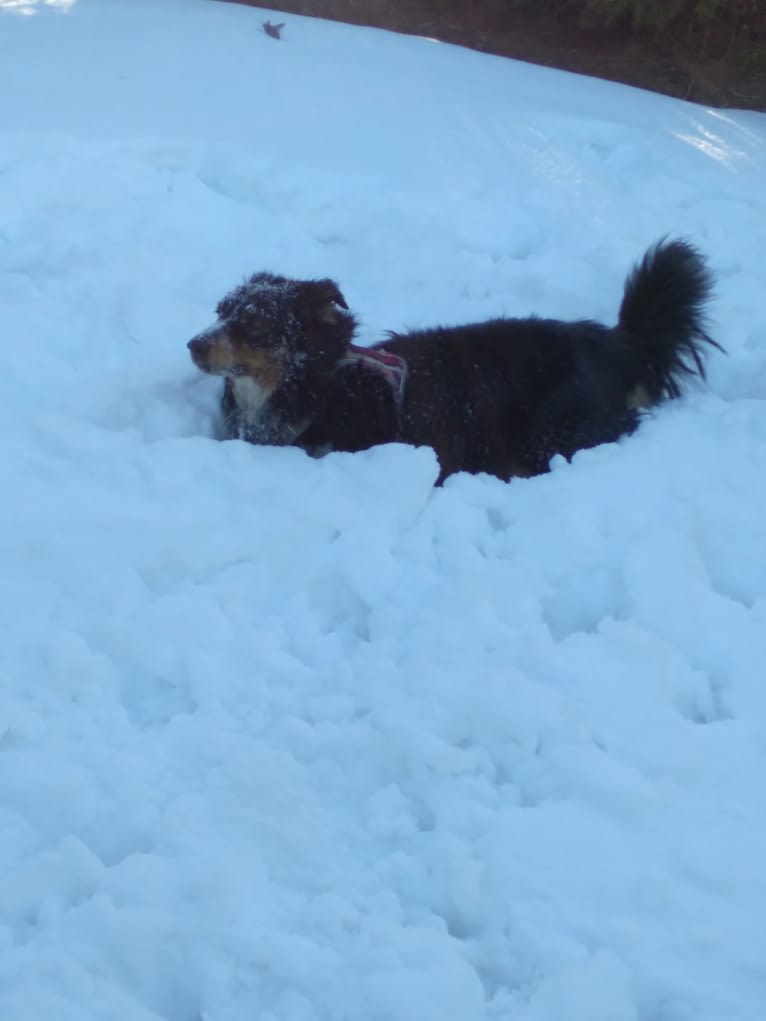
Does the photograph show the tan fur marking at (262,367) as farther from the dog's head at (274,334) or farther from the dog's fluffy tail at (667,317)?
the dog's fluffy tail at (667,317)

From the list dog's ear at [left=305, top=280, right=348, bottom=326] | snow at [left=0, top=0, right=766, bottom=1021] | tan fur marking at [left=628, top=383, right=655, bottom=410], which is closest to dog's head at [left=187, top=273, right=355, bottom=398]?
dog's ear at [left=305, top=280, right=348, bottom=326]

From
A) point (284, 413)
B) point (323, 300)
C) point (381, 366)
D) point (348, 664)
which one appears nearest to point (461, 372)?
point (381, 366)

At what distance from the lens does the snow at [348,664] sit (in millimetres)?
2006

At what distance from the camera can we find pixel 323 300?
391 centimetres

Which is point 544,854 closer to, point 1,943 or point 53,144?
point 1,943

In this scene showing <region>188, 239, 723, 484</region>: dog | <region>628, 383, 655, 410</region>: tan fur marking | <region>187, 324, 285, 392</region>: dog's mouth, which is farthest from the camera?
<region>628, 383, 655, 410</region>: tan fur marking

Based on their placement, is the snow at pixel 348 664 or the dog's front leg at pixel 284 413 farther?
the dog's front leg at pixel 284 413

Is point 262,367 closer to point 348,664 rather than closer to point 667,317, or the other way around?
point 348,664

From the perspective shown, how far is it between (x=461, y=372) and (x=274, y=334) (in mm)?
815

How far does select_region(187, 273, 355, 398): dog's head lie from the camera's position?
3770mm

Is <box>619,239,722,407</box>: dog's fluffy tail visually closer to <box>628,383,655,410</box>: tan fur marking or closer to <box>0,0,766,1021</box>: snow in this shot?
<box>628,383,655,410</box>: tan fur marking

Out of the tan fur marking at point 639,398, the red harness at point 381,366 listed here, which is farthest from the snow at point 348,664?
the red harness at point 381,366

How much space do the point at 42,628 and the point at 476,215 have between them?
3.83 meters

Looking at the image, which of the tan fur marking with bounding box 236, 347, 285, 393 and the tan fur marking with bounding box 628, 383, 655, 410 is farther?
the tan fur marking with bounding box 628, 383, 655, 410
